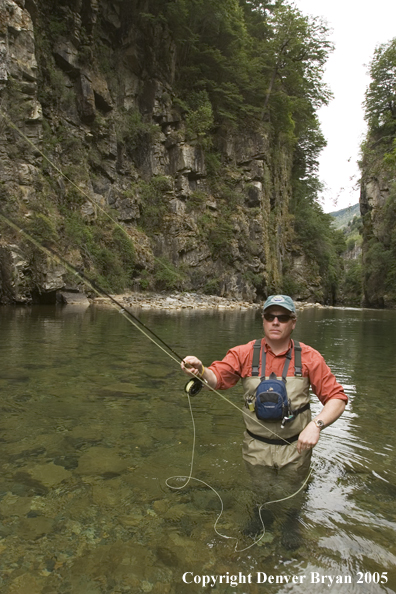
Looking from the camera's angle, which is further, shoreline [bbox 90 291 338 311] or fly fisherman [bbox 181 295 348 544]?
shoreline [bbox 90 291 338 311]

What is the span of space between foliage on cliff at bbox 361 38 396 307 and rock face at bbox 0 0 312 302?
12.6m

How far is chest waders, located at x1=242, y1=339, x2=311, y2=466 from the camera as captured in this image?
314 cm

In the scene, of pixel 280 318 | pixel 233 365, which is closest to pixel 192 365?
pixel 233 365

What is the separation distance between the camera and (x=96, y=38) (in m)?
28.4

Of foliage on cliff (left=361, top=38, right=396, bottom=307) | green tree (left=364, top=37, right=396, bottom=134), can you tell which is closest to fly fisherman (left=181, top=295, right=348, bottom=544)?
foliage on cliff (left=361, top=38, right=396, bottom=307)

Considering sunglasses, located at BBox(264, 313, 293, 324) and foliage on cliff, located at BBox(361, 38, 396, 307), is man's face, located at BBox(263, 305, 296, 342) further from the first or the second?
foliage on cliff, located at BBox(361, 38, 396, 307)

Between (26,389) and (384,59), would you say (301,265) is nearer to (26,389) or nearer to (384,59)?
(384,59)

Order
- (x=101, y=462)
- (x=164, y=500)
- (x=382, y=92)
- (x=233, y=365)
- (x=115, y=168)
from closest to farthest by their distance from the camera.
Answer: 1. (x=164, y=500)
2. (x=233, y=365)
3. (x=101, y=462)
4. (x=115, y=168)
5. (x=382, y=92)

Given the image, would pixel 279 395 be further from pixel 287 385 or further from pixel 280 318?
pixel 280 318

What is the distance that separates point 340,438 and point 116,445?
2417mm

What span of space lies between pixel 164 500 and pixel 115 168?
2824cm

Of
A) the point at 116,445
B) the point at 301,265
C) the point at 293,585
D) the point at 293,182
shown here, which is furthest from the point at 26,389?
the point at 293,182

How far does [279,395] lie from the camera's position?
120 inches

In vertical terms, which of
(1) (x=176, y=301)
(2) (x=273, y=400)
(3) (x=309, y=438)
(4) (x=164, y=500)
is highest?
(2) (x=273, y=400)
